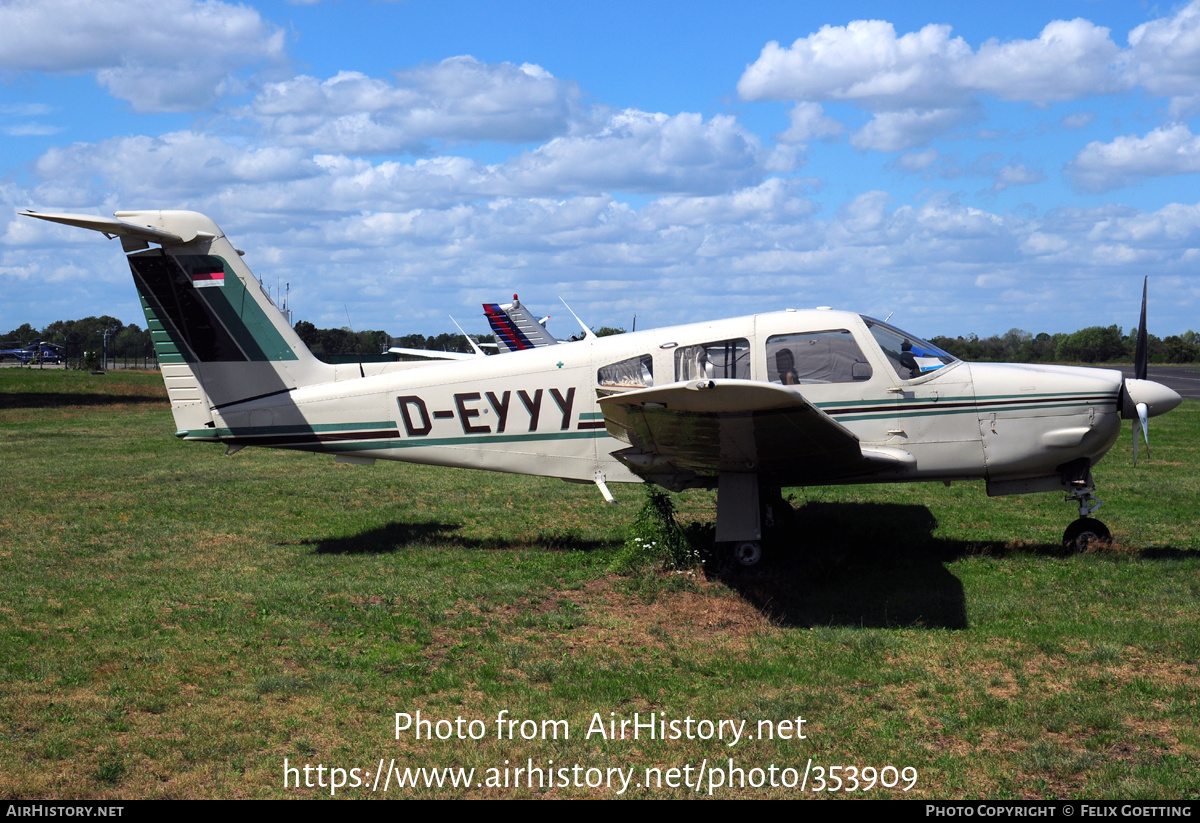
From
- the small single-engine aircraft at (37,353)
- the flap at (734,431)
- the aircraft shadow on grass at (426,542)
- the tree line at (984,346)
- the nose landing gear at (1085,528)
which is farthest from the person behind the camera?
the small single-engine aircraft at (37,353)

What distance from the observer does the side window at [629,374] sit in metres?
8.77

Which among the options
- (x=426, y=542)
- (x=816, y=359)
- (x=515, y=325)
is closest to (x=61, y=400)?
(x=515, y=325)

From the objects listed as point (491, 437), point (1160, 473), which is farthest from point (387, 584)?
point (1160, 473)

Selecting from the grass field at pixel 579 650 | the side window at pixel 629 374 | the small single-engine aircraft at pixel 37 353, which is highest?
the small single-engine aircraft at pixel 37 353

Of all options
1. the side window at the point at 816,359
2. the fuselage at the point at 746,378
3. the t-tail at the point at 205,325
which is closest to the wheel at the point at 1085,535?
the fuselage at the point at 746,378

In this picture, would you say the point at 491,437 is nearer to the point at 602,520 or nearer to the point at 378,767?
the point at 602,520

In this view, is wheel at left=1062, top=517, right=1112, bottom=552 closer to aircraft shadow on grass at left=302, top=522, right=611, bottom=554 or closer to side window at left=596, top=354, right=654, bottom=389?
side window at left=596, top=354, right=654, bottom=389

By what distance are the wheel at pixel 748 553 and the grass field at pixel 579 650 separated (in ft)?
0.47

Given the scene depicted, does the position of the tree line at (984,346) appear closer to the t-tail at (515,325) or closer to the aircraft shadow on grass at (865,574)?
the t-tail at (515,325)

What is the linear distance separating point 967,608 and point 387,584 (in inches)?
198

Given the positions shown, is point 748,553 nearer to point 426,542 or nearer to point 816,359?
point 816,359

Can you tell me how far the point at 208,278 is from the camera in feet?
31.3

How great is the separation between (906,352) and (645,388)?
112 inches

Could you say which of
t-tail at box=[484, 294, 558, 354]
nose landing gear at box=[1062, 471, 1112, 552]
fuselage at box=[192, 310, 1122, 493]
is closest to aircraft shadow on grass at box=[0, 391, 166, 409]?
t-tail at box=[484, 294, 558, 354]
